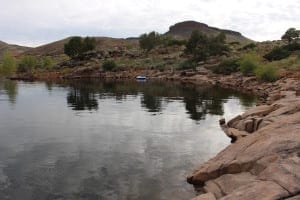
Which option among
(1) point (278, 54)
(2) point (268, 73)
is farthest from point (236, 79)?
(1) point (278, 54)

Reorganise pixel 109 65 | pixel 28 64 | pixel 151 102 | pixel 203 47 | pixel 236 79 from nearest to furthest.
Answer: pixel 151 102, pixel 236 79, pixel 203 47, pixel 109 65, pixel 28 64

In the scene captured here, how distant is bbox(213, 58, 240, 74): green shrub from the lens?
119875 millimetres

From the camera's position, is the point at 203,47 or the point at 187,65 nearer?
the point at 187,65

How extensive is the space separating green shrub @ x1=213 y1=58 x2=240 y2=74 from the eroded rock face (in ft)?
295

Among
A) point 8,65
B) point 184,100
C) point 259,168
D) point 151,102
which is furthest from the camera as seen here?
point 8,65

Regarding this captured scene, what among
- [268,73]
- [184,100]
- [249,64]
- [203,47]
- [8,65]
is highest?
[203,47]

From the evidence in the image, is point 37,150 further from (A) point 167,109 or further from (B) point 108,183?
(A) point 167,109

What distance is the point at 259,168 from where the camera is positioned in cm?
2438

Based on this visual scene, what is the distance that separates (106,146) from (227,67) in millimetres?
87436

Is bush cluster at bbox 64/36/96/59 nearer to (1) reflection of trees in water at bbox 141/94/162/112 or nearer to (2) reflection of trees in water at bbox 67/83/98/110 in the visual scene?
(2) reflection of trees in water at bbox 67/83/98/110

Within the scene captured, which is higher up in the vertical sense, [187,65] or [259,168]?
[187,65]

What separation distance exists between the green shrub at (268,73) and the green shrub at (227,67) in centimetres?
2373

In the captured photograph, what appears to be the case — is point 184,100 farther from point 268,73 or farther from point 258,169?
point 258,169

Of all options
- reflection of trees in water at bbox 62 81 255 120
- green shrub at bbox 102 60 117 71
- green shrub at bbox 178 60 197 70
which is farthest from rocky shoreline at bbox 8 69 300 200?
green shrub at bbox 102 60 117 71
